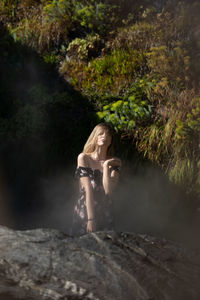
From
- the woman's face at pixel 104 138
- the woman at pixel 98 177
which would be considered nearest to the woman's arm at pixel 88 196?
the woman at pixel 98 177

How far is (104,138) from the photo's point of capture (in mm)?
3582

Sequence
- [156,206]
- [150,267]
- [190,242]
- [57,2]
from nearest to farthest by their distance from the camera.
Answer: [150,267]
[190,242]
[156,206]
[57,2]

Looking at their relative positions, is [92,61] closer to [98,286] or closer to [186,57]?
[186,57]

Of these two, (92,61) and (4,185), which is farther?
(92,61)

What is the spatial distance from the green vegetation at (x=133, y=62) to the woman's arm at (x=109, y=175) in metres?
1.50

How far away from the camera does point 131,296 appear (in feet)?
7.27

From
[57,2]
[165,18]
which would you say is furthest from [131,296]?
→ [57,2]

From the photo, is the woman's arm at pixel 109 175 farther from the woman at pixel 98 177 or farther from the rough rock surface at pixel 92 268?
the rough rock surface at pixel 92 268

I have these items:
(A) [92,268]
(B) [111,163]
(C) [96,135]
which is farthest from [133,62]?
(A) [92,268]

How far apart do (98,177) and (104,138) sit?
0.43 metres

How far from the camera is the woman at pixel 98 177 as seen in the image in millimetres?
3529

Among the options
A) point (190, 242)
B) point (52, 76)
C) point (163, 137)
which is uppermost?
point (52, 76)

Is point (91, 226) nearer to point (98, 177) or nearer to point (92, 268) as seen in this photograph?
point (98, 177)

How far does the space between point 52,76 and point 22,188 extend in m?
2.44
